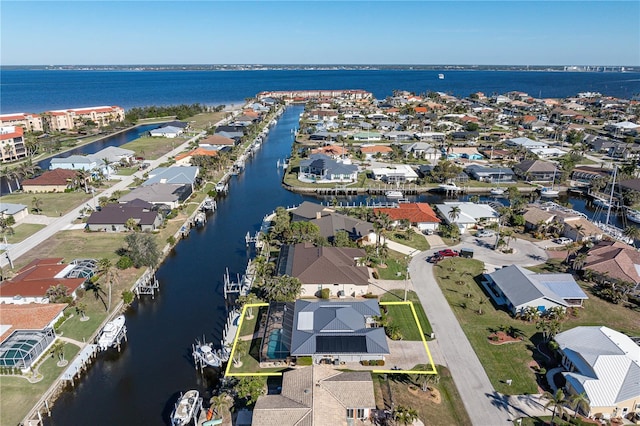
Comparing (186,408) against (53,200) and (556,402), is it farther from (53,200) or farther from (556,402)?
(53,200)

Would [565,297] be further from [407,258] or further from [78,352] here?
[78,352]

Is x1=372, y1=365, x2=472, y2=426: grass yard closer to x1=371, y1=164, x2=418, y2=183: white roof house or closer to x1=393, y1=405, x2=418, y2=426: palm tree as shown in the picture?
x1=393, y1=405, x2=418, y2=426: palm tree

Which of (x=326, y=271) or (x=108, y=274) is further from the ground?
(x=108, y=274)

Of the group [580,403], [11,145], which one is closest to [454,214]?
[580,403]

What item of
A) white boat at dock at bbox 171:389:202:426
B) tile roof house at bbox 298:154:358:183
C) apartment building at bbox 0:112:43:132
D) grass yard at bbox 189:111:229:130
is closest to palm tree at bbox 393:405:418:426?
white boat at dock at bbox 171:389:202:426

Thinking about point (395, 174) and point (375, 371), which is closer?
point (375, 371)

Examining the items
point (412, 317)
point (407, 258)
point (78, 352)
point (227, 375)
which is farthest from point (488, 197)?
point (78, 352)
